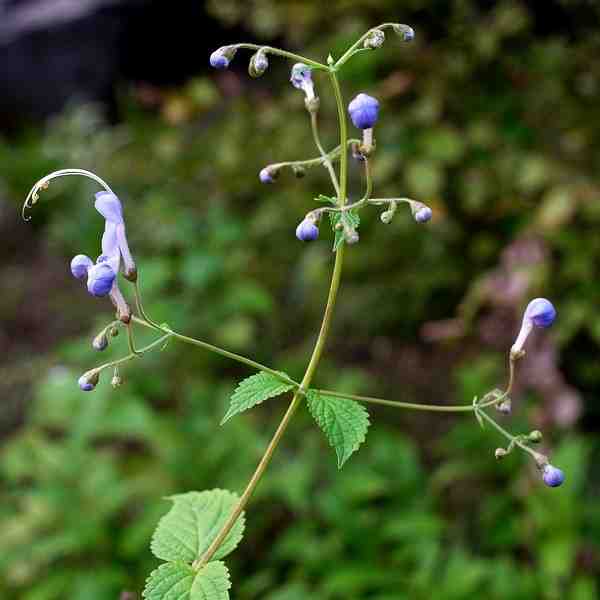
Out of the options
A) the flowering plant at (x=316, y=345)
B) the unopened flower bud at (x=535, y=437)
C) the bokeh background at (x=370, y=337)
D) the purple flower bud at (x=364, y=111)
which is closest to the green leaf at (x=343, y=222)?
the flowering plant at (x=316, y=345)

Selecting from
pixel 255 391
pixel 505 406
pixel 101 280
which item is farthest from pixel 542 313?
pixel 101 280

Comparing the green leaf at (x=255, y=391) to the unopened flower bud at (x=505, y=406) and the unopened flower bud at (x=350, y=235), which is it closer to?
the unopened flower bud at (x=350, y=235)

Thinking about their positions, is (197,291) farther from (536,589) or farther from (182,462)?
(536,589)

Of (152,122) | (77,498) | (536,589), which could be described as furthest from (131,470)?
(152,122)

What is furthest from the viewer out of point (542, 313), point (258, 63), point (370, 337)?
point (370, 337)

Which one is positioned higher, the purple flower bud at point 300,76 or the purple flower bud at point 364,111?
the purple flower bud at point 364,111

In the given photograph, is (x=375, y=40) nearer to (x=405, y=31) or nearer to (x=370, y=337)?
(x=405, y=31)

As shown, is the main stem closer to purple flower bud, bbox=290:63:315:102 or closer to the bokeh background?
purple flower bud, bbox=290:63:315:102
